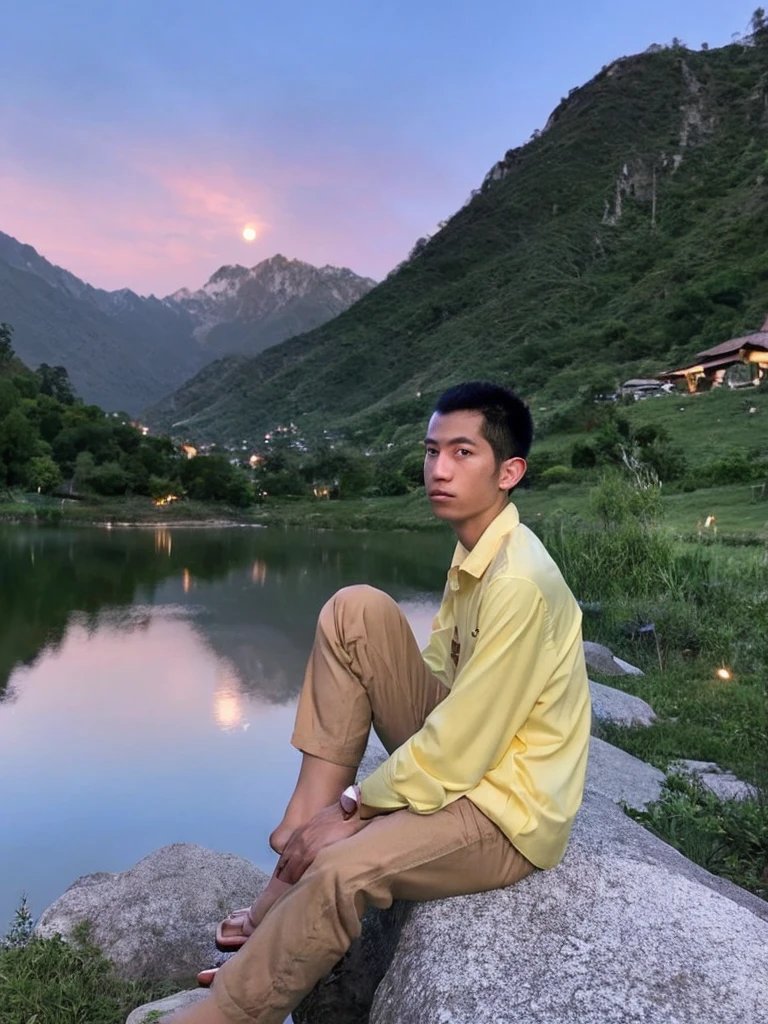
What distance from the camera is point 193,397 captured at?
107 metres

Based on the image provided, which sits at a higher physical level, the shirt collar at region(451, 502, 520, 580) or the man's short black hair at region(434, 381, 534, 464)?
the man's short black hair at region(434, 381, 534, 464)

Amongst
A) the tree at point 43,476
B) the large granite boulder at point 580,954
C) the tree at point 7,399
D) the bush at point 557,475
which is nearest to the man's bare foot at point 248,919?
the large granite boulder at point 580,954

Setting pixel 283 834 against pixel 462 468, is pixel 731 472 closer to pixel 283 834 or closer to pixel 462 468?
pixel 462 468

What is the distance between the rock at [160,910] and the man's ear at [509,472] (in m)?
1.97

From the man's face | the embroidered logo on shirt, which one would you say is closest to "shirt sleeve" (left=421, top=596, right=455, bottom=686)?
the embroidered logo on shirt

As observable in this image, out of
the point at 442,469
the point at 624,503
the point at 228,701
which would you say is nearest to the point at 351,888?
the point at 442,469

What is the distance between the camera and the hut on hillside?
34656mm

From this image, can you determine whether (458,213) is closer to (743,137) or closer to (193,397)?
(743,137)

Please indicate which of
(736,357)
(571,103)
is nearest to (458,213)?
(571,103)

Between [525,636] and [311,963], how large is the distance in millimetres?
837

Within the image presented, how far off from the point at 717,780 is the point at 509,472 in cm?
285

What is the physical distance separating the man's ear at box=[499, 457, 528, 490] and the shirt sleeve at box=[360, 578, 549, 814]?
416 mm

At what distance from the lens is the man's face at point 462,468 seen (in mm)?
2115

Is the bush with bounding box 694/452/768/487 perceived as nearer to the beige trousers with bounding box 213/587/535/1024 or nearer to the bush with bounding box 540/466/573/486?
the bush with bounding box 540/466/573/486
